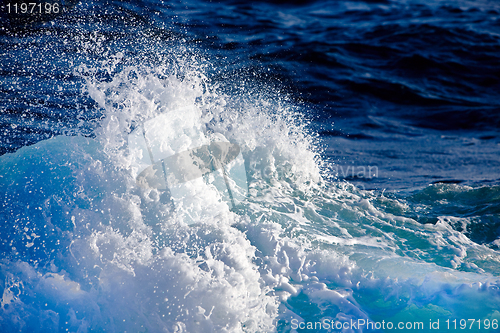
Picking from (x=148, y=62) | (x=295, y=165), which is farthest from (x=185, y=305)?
(x=148, y=62)

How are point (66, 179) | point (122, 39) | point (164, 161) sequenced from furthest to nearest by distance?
point (122, 39)
point (164, 161)
point (66, 179)

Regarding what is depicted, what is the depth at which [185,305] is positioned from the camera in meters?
2.63

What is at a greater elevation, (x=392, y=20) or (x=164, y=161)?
(x=392, y=20)

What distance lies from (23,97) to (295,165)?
3704mm

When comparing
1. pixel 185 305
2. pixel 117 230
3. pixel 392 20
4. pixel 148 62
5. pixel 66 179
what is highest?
pixel 392 20

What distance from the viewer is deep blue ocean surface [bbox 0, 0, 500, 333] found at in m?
2.68

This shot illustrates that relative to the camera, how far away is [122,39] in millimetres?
6570

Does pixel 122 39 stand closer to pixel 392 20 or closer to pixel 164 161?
pixel 164 161

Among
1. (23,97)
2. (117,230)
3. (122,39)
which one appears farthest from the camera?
(122,39)

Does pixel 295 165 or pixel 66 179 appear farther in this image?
pixel 295 165

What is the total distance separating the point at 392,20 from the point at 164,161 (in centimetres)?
871

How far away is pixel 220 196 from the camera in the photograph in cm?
355

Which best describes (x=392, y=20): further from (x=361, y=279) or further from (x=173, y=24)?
(x=361, y=279)

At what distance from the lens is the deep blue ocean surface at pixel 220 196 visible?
8.79 ft
